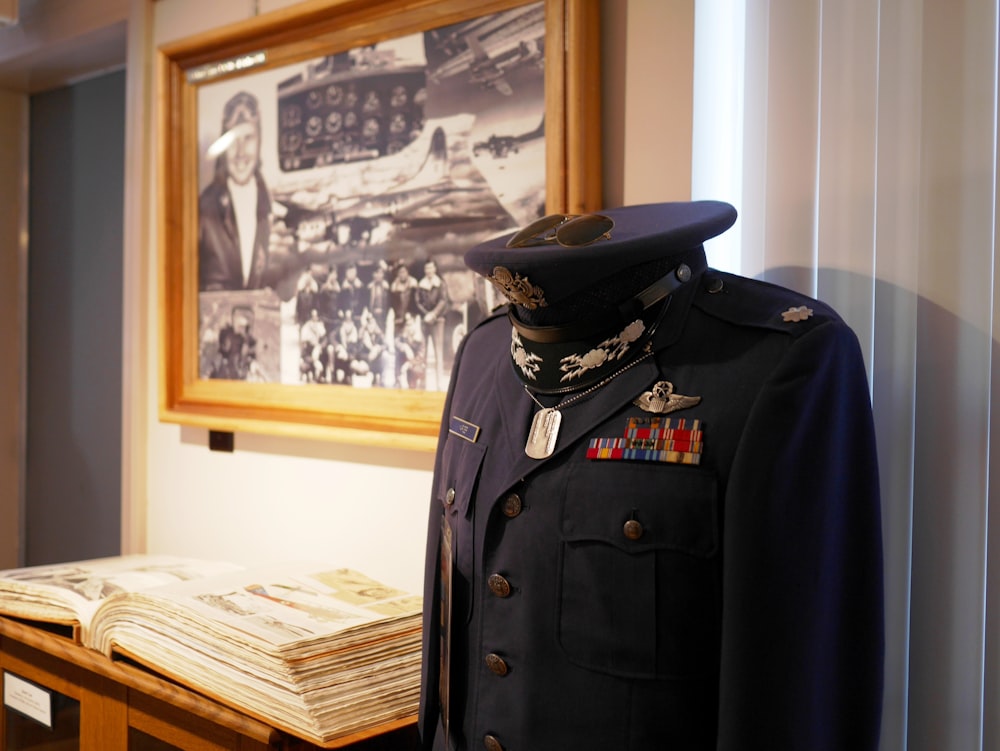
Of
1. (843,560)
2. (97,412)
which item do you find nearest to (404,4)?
(843,560)

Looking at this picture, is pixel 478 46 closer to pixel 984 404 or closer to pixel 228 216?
A: pixel 228 216

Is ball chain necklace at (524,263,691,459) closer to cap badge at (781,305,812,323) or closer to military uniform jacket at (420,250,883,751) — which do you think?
military uniform jacket at (420,250,883,751)

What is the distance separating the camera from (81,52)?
2.50m

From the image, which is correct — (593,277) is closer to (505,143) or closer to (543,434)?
(543,434)

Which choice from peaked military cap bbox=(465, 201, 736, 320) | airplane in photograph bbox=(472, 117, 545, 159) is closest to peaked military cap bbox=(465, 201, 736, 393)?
peaked military cap bbox=(465, 201, 736, 320)

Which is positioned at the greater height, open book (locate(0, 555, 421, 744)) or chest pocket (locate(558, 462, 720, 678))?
chest pocket (locate(558, 462, 720, 678))

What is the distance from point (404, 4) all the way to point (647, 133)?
561 mm

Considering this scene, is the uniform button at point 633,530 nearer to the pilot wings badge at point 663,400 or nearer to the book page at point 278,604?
the pilot wings badge at point 663,400

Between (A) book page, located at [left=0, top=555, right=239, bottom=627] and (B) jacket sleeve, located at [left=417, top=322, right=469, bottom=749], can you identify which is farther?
(A) book page, located at [left=0, top=555, right=239, bottom=627]

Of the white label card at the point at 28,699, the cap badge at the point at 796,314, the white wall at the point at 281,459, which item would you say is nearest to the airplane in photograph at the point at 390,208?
the white wall at the point at 281,459

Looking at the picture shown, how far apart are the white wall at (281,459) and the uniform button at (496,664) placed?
68 centimetres

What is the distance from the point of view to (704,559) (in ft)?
2.89

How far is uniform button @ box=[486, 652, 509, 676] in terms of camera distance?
0.99 metres

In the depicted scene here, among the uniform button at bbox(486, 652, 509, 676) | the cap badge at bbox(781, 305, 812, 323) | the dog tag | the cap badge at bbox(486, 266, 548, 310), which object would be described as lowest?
the uniform button at bbox(486, 652, 509, 676)
